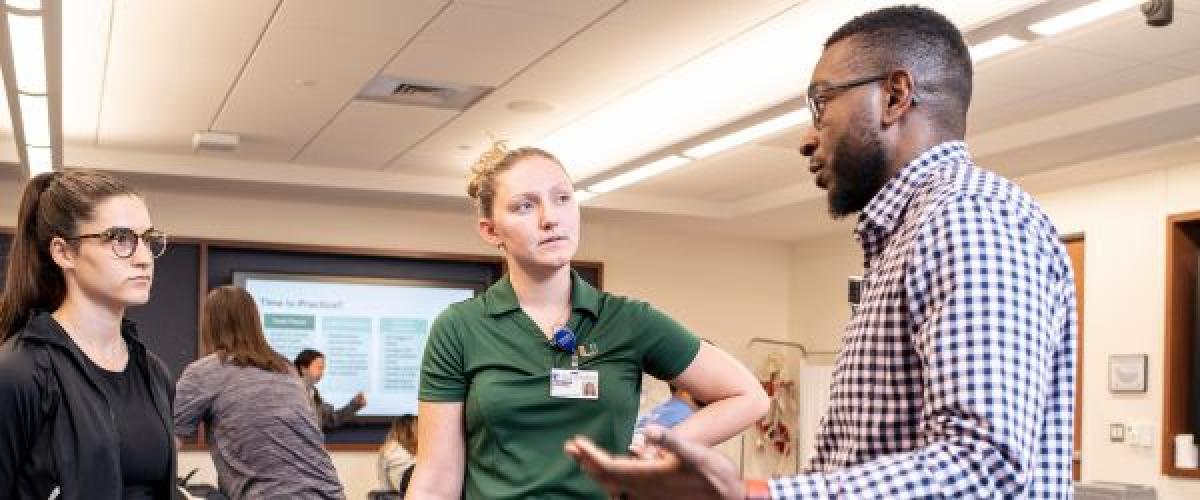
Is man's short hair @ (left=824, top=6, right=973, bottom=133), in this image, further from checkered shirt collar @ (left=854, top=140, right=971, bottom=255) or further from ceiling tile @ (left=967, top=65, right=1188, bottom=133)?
ceiling tile @ (left=967, top=65, right=1188, bottom=133)

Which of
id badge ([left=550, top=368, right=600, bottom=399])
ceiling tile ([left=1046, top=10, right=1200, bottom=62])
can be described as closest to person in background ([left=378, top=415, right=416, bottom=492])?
ceiling tile ([left=1046, top=10, right=1200, bottom=62])

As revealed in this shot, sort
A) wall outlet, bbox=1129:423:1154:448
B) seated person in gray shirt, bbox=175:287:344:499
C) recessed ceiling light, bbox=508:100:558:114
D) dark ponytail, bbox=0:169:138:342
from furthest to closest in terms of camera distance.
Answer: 1. wall outlet, bbox=1129:423:1154:448
2. recessed ceiling light, bbox=508:100:558:114
3. seated person in gray shirt, bbox=175:287:344:499
4. dark ponytail, bbox=0:169:138:342

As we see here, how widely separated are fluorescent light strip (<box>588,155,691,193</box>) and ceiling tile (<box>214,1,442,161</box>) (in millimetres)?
1926

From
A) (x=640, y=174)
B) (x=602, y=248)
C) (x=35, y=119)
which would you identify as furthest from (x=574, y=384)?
(x=602, y=248)

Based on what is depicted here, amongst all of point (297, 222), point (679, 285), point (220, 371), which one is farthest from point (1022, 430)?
point (679, 285)

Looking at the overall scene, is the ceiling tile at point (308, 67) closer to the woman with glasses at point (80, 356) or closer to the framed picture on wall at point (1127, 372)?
the woman with glasses at point (80, 356)

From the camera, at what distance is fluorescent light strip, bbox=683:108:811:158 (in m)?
6.08

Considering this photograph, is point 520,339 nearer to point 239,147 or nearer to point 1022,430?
point 1022,430

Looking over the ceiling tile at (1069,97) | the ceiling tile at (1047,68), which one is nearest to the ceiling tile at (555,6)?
the ceiling tile at (1047,68)

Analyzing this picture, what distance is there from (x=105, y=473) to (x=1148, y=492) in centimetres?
506

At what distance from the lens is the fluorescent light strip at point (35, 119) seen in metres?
5.73

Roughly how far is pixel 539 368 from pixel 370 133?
18.3ft

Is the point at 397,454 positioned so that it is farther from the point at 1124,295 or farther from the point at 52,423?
the point at 52,423

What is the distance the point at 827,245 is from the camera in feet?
34.2
